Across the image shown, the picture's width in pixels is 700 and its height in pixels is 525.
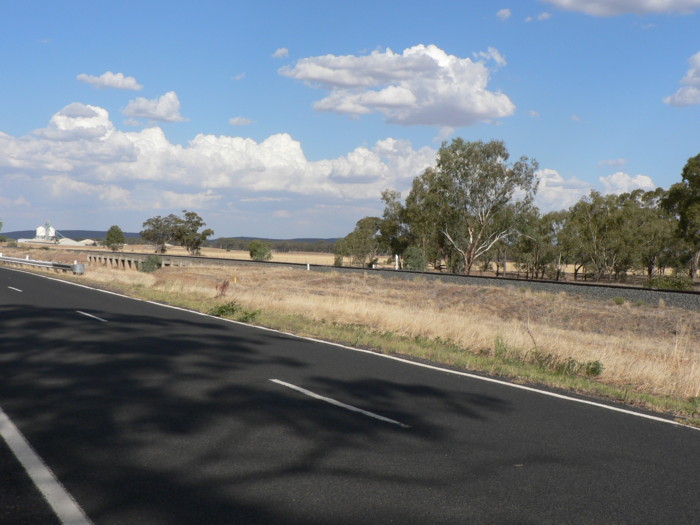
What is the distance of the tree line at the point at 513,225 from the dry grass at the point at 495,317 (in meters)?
17.2

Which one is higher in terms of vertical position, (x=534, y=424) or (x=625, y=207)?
(x=625, y=207)

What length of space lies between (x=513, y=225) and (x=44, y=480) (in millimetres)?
51403

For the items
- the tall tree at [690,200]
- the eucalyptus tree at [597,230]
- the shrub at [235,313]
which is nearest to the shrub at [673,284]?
the tall tree at [690,200]

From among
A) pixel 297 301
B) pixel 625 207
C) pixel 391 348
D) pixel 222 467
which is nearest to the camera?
pixel 222 467

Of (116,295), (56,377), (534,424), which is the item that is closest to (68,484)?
(56,377)

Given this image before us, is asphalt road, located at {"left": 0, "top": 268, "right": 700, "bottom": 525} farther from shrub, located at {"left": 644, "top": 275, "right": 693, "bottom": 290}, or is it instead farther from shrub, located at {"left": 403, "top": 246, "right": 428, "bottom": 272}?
shrub, located at {"left": 403, "top": 246, "right": 428, "bottom": 272}

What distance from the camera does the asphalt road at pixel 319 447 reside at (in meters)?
4.33

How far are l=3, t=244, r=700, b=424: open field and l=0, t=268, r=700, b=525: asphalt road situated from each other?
227 cm

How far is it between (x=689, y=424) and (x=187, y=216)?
119 metres

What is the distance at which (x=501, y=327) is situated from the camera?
748 inches

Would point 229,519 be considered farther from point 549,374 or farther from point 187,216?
point 187,216

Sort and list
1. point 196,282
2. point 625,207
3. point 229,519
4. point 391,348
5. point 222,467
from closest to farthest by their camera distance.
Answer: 1. point 229,519
2. point 222,467
3. point 391,348
4. point 196,282
5. point 625,207

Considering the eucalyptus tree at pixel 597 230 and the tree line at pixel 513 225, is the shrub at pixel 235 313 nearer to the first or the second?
the tree line at pixel 513 225

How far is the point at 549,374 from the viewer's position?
1044 cm
